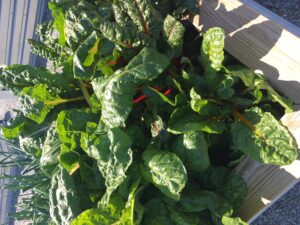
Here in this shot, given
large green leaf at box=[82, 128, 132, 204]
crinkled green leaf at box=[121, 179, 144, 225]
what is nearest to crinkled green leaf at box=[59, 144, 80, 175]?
large green leaf at box=[82, 128, 132, 204]

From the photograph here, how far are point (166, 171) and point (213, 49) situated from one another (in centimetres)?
42

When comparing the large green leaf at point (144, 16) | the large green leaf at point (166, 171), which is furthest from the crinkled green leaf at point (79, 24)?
the large green leaf at point (166, 171)

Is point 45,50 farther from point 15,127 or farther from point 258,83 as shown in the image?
point 258,83

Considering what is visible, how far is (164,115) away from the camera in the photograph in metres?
1.52

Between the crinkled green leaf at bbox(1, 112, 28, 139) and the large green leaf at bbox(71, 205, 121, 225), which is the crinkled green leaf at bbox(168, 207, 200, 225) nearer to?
the large green leaf at bbox(71, 205, 121, 225)

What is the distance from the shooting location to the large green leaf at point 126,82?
1.26 m

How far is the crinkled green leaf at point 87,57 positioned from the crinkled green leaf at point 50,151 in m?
0.33

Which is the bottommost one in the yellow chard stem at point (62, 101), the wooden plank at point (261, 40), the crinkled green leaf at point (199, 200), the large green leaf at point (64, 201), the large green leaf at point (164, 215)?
the large green leaf at point (64, 201)

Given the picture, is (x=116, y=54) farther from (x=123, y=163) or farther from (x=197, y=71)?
(x=123, y=163)

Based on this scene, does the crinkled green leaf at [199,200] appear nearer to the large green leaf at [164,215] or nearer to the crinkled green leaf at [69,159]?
the large green leaf at [164,215]

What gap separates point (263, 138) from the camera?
4.17ft

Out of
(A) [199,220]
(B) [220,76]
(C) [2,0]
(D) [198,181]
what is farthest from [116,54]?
(C) [2,0]

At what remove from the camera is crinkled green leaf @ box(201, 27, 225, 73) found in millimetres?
1231

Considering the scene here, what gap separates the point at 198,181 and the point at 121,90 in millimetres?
531
